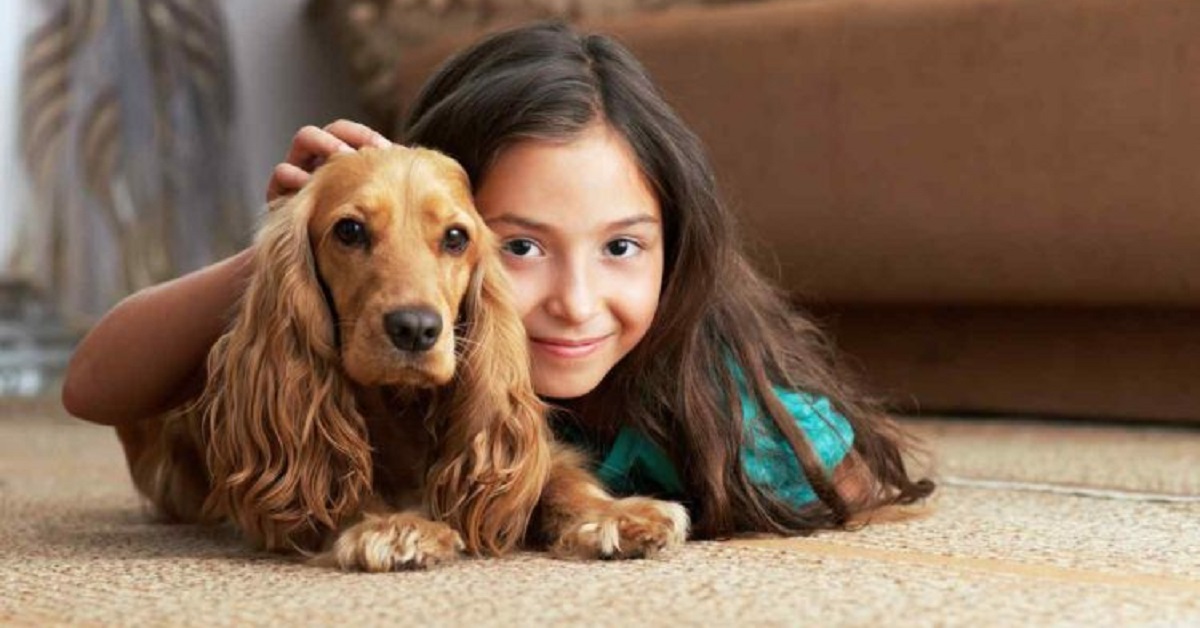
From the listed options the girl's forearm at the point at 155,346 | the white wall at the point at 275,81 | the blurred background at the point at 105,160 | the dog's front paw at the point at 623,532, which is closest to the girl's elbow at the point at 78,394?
the girl's forearm at the point at 155,346

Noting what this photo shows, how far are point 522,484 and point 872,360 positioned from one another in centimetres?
149

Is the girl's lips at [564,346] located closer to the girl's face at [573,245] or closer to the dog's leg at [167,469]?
the girl's face at [573,245]

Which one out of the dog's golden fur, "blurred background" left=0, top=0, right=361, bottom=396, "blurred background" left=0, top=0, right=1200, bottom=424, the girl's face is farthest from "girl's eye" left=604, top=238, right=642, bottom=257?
"blurred background" left=0, top=0, right=361, bottom=396

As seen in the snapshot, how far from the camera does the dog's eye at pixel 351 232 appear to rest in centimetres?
119

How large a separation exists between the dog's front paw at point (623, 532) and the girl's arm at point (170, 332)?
1.05 feet

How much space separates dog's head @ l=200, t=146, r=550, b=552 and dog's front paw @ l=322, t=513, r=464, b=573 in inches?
1.3

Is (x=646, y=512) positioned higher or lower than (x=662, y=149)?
lower

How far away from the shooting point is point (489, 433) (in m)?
1.23

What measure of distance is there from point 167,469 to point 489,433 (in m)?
0.40

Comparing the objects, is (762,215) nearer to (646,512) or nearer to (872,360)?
(872,360)

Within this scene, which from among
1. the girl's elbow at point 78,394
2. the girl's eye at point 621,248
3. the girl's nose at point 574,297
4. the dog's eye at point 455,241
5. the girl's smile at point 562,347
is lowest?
the girl's elbow at point 78,394

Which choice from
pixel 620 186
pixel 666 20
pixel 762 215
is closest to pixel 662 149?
pixel 620 186

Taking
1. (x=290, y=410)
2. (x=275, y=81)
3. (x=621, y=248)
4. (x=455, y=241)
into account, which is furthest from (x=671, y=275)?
(x=275, y=81)

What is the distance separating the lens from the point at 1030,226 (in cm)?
229
